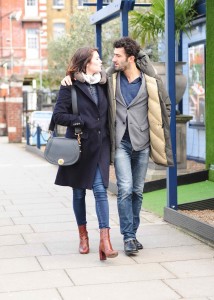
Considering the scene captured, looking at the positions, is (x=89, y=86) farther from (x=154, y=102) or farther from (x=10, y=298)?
(x=10, y=298)

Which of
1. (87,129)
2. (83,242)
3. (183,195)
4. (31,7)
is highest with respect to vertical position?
(31,7)

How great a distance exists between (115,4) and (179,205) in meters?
3.91

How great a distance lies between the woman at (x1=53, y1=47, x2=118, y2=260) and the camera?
22.2 ft

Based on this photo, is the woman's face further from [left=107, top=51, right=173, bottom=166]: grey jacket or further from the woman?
[left=107, top=51, right=173, bottom=166]: grey jacket

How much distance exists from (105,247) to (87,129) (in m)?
1.04

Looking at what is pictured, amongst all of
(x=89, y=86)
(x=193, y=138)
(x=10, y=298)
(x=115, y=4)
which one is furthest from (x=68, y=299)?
(x=193, y=138)

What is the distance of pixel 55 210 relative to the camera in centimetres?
1017

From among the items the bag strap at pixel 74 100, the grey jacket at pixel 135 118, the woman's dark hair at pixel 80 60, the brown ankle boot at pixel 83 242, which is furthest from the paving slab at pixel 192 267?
the woman's dark hair at pixel 80 60

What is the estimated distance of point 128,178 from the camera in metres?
6.93

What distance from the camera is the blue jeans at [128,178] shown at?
6914 millimetres

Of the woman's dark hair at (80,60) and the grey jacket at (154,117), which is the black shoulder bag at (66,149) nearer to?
the woman's dark hair at (80,60)

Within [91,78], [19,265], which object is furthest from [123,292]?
[91,78]

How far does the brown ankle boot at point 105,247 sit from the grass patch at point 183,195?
3005 millimetres

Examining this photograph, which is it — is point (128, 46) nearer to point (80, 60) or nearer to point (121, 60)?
point (121, 60)
